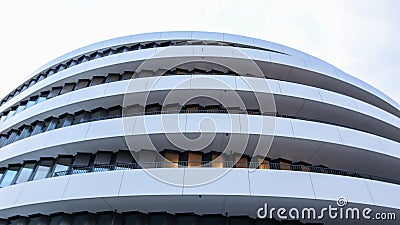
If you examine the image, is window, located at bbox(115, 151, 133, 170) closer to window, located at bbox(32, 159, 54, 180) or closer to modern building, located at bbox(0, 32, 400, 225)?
modern building, located at bbox(0, 32, 400, 225)

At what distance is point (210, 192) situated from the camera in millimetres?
11625

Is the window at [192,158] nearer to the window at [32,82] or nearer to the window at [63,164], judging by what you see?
the window at [63,164]

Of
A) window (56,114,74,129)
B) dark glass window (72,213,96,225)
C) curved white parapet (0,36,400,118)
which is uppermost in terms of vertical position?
curved white parapet (0,36,400,118)

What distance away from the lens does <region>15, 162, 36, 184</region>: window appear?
16400mm

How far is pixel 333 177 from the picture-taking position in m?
12.6

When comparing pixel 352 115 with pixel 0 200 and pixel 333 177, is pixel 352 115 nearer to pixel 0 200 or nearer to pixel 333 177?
pixel 333 177

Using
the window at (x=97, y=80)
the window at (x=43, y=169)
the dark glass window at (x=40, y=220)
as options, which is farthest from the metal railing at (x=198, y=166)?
Result: the window at (x=97, y=80)

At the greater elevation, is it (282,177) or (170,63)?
(170,63)

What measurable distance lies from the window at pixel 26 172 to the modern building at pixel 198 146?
0.23 feet

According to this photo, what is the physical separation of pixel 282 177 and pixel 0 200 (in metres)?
13.3

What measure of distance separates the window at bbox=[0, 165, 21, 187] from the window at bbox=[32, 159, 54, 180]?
6.47ft

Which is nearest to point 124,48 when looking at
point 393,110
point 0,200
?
point 0,200

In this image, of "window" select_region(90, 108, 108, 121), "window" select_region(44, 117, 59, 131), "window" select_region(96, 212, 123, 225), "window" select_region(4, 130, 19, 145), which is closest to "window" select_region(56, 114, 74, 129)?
"window" select_region(44, 117, 59, 131)

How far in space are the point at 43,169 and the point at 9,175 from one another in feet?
9.12
